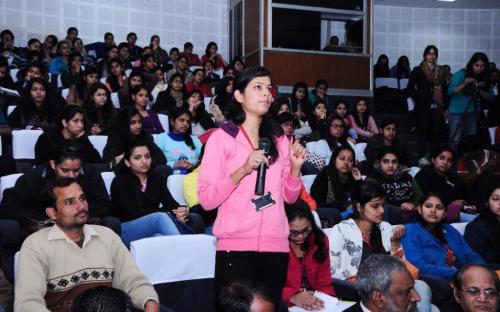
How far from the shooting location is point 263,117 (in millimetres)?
2262

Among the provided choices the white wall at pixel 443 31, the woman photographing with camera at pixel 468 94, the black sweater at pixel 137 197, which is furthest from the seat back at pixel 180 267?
the white wall at pixel 443 31

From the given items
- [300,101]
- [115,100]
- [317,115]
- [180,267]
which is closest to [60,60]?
[115,100]

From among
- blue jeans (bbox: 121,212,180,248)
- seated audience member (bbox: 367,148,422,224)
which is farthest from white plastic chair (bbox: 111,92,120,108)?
blue jeans (bbox: 121,212,180,248)

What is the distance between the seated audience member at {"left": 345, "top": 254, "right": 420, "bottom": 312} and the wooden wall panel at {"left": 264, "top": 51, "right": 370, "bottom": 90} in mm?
7132

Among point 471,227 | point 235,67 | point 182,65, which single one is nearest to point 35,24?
point 182,65

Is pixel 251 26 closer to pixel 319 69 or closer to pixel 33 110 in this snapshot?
pixel 319 69

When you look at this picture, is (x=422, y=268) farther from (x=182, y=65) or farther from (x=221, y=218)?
(x=182, y=65)

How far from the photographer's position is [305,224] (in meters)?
3.08

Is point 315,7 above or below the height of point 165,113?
above

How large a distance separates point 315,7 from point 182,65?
2.18 metres

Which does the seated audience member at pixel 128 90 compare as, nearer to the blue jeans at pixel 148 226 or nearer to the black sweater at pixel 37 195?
the black sweater at pixel 37 195

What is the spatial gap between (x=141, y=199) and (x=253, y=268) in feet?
6.86

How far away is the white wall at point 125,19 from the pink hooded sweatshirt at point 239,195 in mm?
8423

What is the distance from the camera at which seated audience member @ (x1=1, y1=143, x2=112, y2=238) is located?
3.52m
